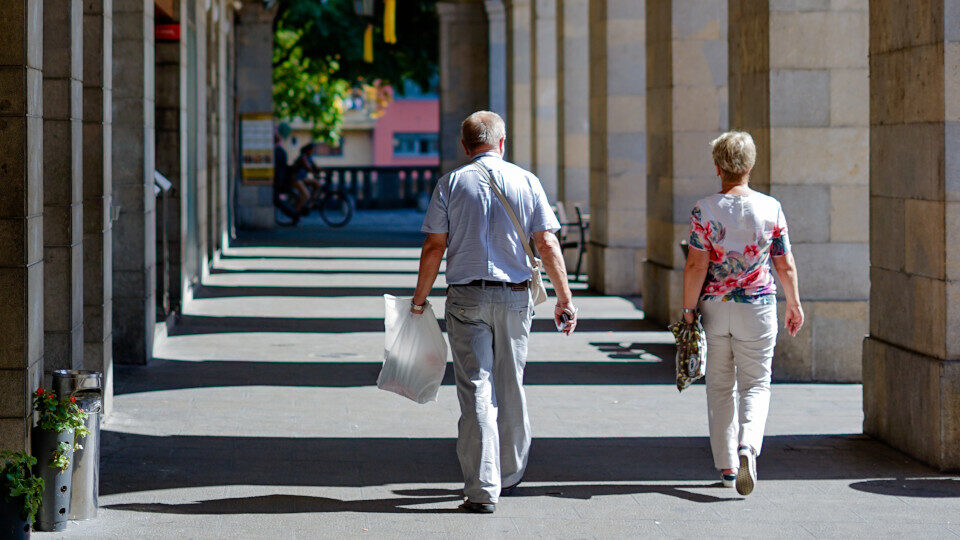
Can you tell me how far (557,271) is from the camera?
6449 millimetres

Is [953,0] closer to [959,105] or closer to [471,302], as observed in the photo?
[959,105]

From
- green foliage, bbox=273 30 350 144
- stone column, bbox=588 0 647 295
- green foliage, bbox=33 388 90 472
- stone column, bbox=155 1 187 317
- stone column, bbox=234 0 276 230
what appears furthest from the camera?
green foliage, bbox=273 30 350 144

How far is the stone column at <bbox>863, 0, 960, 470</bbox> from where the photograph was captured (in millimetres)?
7281

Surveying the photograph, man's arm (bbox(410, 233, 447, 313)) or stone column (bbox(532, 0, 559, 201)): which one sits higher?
stone column (bbox(532, 0, 559, 201))

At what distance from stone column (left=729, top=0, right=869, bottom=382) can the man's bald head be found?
13.5 feet

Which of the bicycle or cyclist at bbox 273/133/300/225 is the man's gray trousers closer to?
the bicycle

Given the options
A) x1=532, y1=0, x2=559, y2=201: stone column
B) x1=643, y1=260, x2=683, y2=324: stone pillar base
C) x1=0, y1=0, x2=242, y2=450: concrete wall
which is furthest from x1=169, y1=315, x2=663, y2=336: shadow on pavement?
x1=532, y1=0, x2=559, y2=201: stone column

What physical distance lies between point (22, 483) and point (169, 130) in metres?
7.93

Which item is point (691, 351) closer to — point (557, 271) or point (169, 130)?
point (557, 271)

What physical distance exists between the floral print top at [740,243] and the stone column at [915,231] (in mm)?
1034

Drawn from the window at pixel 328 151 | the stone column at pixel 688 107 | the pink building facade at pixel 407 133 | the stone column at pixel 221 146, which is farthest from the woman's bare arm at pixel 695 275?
the window at pixel 328 151

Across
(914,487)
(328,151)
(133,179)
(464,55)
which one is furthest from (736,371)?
(328,151)

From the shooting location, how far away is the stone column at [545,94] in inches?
857

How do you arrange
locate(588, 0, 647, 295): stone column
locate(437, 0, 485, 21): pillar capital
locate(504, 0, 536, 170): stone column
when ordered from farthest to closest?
1. locate(437, 0, 485, 21): pillar capital
2. locate(504, 0, 536, 170): stone column
3. locate(588, 0, 647, 295): stone column
